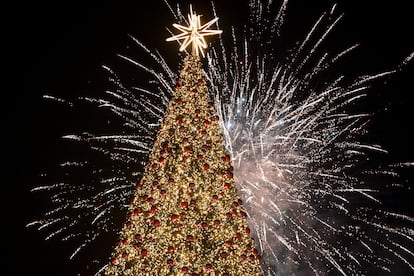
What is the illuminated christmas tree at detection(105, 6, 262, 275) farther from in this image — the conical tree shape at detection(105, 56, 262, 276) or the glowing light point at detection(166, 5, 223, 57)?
the glowing light point at detection(166, 5, 223, 57)

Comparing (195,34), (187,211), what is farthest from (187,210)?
(195,34)

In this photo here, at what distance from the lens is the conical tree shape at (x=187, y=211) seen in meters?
8.21

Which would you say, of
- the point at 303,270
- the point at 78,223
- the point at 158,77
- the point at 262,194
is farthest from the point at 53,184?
the point at 303,270

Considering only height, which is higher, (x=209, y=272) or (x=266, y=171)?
(x=266, y=171)

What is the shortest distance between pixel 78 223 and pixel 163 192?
13730 millimetres

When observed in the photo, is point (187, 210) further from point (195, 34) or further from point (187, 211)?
point (195, 34)

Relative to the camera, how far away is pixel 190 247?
822cm

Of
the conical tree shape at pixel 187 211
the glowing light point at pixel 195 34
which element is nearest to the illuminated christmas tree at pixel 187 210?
the conical tree shape at pixel 187 211

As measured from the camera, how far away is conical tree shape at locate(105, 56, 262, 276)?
8.21 meters

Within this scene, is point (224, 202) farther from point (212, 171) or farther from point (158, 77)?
point (158, 77)

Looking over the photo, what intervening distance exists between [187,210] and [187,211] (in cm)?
2

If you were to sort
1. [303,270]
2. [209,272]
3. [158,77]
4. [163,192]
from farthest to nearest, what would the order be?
[303,270] < [158,77] < [163,192] < [209,272]

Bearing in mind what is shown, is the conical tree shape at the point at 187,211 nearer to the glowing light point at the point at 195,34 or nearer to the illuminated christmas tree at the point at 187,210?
the illuminated christmas tree at the point at 187,210

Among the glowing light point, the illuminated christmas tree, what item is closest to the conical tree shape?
the illuminated christmas tree
